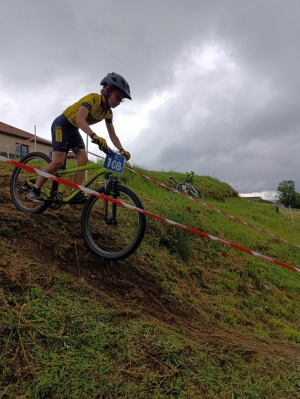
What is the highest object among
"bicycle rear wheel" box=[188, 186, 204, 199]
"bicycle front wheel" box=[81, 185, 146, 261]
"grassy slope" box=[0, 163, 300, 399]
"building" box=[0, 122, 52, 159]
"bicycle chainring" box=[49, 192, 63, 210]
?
"building" box=[0, 122, 52, 159]

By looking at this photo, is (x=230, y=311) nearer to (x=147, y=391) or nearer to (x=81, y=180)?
(x=147, y=391)

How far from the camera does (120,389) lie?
2.09 metres

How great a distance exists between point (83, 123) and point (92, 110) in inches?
11.9

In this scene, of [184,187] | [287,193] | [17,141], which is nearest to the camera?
[184,187]

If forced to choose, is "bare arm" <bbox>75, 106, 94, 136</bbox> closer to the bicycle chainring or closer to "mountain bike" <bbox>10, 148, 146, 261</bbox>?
"mountain bike" <bbox>10, 148, 146, 261</bbox>

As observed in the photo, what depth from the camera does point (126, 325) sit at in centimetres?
272

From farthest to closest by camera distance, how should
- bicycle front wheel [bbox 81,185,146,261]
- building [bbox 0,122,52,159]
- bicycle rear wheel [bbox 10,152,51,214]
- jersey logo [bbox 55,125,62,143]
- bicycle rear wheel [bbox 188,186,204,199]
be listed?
building [bbox 0,122,52,159] < bicycle rear wheel [bbox 188,186,204,199] < bicycle rear wheel [bbox 10,152,51,214] < jersey logo [bbox 55,125,62,143] < bicycle front wheel [bbox 81,185,146,261]

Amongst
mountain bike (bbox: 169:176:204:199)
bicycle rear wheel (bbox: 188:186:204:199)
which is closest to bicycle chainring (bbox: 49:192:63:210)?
mountain bike (bbox: 169:176:204:199)

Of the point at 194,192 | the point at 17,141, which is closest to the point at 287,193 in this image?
the point at 17,141

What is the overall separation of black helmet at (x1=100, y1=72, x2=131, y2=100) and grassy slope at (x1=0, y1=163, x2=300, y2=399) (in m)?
1.92

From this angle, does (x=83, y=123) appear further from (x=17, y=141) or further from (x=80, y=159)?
(x=17, y=141)

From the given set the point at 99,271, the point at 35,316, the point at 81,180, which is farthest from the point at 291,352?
the point at 81,180

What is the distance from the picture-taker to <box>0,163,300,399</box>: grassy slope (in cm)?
214

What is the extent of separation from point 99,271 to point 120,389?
1.59 metres
